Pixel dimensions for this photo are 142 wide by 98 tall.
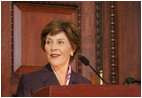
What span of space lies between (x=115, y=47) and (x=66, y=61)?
511mm

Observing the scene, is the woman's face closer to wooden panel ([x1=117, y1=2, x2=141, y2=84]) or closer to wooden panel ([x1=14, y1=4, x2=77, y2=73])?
wooden panel ([x1=14, y1=4, x2=77, y2=73])

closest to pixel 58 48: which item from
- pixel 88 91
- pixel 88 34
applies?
pixel 88 34

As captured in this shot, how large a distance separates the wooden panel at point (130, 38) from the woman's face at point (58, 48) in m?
0.54

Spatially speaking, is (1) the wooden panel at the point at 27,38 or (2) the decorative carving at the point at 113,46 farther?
(2) the decorative carving at the point at 113,46

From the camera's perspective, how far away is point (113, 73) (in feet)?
5.73

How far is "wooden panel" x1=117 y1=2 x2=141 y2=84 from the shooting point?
178 cm

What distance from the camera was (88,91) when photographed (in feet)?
2.19

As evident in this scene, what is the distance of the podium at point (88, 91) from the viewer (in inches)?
25.3

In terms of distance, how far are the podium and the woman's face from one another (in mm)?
627

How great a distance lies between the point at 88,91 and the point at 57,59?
26.5 inches

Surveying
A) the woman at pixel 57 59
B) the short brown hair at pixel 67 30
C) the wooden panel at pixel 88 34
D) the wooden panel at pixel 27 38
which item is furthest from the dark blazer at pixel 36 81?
the wooden panel at pixel 88 34

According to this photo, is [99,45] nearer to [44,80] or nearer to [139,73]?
[139,73]

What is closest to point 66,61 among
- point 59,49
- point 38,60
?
point 59,49

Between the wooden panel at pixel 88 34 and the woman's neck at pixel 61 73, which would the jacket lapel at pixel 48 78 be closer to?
the woman's neck at pixel 61 73
